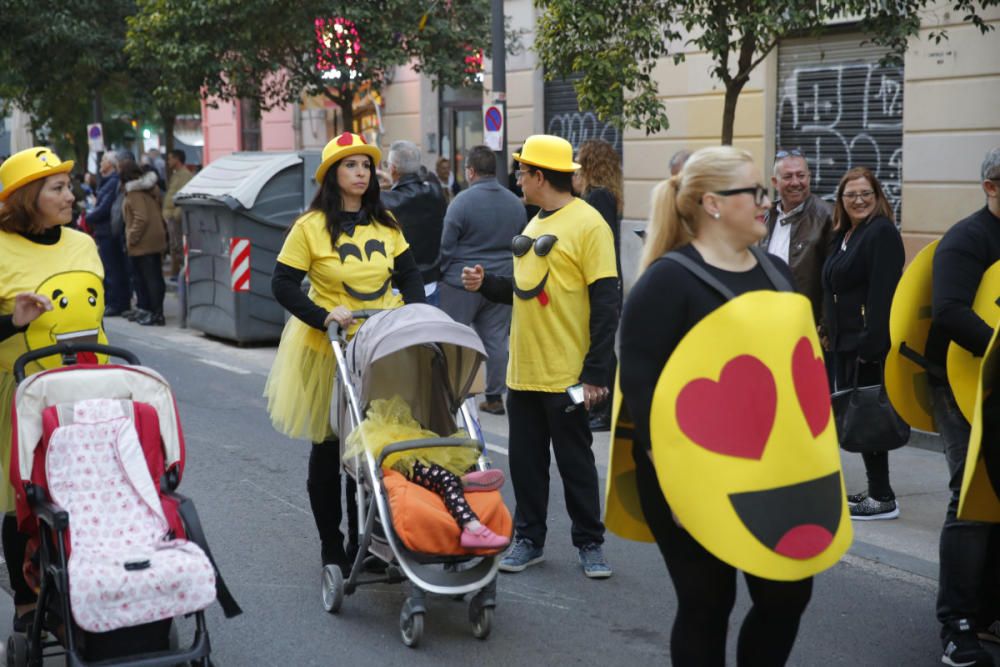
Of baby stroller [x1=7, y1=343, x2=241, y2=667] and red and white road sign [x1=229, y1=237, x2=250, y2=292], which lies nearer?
baby stroller [x1=7, y1=343, x2=241, y2=667]

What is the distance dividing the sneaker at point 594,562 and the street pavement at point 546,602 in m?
0.04

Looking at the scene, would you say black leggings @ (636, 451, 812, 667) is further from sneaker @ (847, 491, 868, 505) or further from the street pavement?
sneaker @ (847, 491, 868, 505)

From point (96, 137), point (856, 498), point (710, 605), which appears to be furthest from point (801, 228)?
point (96, 137)

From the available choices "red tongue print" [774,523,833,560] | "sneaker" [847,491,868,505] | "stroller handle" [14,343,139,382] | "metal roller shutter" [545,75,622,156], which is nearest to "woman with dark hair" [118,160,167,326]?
"metal roller shutter" [545,75,622,156]

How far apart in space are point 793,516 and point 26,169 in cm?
304

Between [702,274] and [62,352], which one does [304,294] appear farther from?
[702,274]

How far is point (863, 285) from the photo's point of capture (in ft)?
22.7

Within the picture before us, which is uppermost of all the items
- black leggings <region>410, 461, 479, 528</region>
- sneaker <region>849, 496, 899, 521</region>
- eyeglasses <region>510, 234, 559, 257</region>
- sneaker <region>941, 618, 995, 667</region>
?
eyeglasses <region>510, 234, 559, 257</region>

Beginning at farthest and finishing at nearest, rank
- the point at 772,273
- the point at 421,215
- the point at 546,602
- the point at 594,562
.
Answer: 1. the point at 421,215
2. the point at 594,562
3. the point at 546,602
4. the point at 772,273

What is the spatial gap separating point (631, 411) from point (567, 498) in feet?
8.56

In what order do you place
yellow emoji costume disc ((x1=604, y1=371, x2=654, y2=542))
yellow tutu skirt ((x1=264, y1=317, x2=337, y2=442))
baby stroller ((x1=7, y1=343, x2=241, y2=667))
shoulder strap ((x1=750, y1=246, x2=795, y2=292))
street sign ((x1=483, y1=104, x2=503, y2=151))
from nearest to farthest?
shoulder strap ((x1=750, y1=246, x2=795, y2=292)) < yellow emoji costume disc ((x1=604, y1=371, x2=654, y2=542)) < baby stroller ((x1=7, y1=343, x2=241, y2=667)) < yellow tutu skirt ((x1=264, y1=317, x2=337, y2=442)) < street sign ((x1=483, y1=104, x2=503, y2=151))

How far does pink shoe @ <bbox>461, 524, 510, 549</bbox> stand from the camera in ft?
16.3

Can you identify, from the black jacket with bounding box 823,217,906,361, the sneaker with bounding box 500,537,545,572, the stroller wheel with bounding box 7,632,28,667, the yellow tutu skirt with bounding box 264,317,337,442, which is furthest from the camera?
the black jacket with bounding box 823,217,906,361

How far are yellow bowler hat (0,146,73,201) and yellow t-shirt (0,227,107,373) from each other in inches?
7.2
